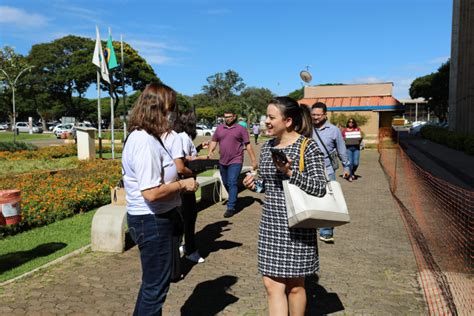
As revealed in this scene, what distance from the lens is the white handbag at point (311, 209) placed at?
8.72 feet

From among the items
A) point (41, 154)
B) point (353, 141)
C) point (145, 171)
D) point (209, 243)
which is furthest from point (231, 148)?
point (41, 154)

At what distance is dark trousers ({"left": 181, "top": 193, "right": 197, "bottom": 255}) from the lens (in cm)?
507

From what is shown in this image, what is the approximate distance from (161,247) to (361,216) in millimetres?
5966

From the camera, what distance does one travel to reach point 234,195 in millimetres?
7633

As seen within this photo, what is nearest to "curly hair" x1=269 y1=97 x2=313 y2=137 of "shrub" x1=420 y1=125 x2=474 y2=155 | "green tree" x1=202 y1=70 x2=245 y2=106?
"shrub" x1=420 y1=125 x2=474 y2=155

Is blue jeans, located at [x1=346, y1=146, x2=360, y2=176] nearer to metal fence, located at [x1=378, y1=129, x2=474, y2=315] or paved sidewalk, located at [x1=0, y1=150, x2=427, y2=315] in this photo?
metal fence, located at [x1=378, y1=129, x2=474, y2=315]

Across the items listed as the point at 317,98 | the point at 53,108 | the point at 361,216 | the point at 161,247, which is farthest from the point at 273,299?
the point at 53,108

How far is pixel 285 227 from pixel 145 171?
1010 millimetres

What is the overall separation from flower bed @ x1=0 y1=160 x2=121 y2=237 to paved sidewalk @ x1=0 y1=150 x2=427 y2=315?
2393 mm

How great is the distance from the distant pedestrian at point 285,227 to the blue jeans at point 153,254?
68cm

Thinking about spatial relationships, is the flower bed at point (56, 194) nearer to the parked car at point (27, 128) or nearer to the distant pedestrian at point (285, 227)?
the distant pedestrian at point (285, 227)

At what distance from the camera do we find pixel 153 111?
267 cm

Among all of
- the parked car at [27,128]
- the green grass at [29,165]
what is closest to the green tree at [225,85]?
the parked car at [27,128]

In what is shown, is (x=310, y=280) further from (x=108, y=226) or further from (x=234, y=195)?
(x=234, y=195)
